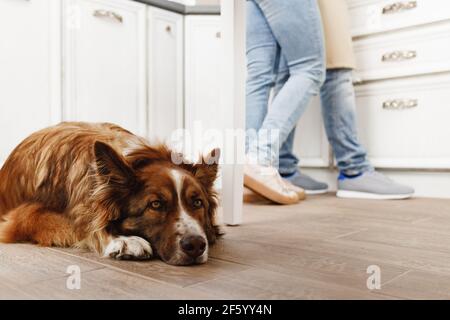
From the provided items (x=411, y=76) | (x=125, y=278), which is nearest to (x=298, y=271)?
(x=125, y=278)

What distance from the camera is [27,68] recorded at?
2465 mm

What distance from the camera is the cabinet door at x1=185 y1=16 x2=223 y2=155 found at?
3.11 metres

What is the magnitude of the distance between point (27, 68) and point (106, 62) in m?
0.48

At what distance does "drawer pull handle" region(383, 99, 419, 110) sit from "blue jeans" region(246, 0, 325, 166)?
2.05 feet

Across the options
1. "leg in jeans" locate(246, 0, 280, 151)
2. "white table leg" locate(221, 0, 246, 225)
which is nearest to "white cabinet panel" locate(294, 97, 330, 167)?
"leg in jeans" locate(246, 0, 280, 151)

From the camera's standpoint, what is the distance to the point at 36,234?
1.19 meters

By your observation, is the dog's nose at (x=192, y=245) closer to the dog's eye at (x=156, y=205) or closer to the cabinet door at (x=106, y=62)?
the dog's eye at (x=156, y=205)

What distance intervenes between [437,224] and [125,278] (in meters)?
1.19

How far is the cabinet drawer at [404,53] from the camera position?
240cm

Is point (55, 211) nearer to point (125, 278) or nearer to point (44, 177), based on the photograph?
point (44, 177)

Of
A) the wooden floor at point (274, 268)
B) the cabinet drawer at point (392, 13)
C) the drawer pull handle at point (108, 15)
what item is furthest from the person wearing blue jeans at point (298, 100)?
the drawer pull handle at point (108, 15)

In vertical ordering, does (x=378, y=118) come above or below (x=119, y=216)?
above

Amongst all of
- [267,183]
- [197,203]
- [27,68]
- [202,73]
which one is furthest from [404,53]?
[27,68]

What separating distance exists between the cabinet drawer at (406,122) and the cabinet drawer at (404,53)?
0.06 meters
